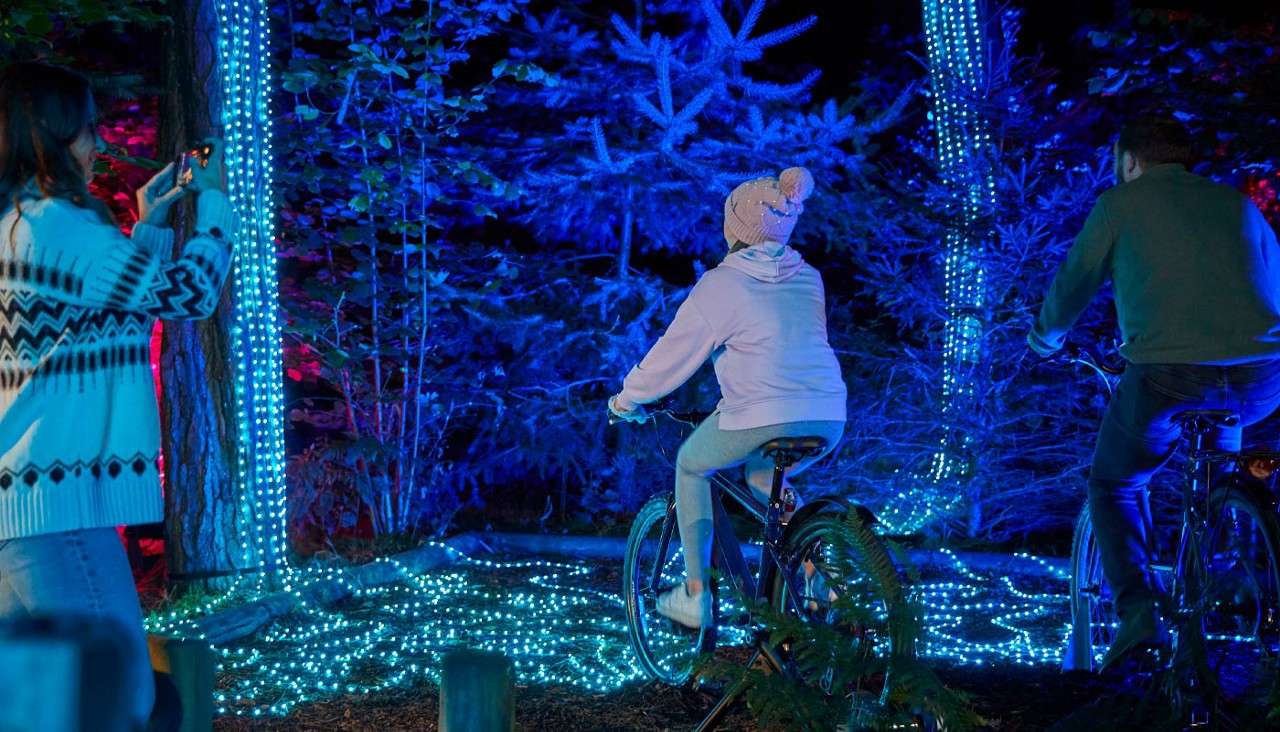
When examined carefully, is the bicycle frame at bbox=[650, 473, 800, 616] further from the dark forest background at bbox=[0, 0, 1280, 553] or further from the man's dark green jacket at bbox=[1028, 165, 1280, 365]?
the dark forest background at bbox=[0, 0, 1280, 553]

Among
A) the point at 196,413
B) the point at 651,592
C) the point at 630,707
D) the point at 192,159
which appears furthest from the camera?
the point at 196,413

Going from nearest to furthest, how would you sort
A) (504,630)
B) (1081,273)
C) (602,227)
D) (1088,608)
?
1. (1081,273)
2. (1088,608)
3. (504,630)
4. (602,227)

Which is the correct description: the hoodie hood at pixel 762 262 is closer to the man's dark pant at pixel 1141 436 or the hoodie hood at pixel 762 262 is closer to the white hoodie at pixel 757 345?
the white hoodie at pixel 757 345

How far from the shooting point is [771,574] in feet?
15.1

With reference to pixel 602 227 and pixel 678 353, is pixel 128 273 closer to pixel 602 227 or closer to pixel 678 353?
pixel 678 353

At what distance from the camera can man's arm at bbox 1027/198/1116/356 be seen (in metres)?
4.68

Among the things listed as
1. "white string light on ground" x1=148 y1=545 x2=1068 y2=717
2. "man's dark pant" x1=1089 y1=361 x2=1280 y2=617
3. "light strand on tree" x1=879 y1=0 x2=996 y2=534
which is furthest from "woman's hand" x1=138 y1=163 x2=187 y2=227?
"light strand on tree" x1=879 y1=0 x2=996 y2=534

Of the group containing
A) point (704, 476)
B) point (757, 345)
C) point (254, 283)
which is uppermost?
point (254, 283)

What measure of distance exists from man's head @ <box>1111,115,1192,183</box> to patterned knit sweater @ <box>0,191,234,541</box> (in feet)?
11.1

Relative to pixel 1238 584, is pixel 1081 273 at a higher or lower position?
higher

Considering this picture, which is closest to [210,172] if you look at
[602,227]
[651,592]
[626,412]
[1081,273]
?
[626,412]

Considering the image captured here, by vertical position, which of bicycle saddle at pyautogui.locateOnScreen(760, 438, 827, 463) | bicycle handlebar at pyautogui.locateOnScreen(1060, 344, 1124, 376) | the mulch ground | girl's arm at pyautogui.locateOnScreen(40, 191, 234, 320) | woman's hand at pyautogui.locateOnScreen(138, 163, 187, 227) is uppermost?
woman's hand at pyautogui.locateOnScreen(138, 163, 187, 227)

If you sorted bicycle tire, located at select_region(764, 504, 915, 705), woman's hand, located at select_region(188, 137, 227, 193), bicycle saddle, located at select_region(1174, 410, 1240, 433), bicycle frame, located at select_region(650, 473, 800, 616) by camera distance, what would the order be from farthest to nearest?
1. bicycle frame, located at select_region(650, 473, 800, 616)
2. bicycle saddle, located at select_region(1174, 410, 1240, 433)
3. bicycle tire, located at select_region(764, 504, 915, 705)
4. woman's hand, located at select_region(188, 137, 227, 193)

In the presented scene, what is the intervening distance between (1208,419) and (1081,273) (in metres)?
0.71
